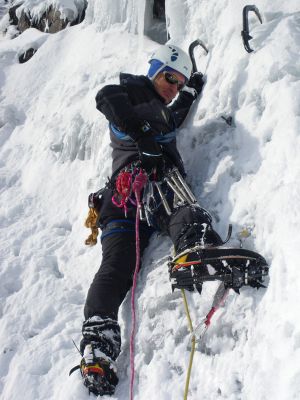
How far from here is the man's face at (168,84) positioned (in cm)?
364

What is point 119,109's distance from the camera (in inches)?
125

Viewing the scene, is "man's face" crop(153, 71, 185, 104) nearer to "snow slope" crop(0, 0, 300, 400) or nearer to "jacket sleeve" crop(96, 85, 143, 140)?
"snow slope" crop(0, 0, 300, 400)

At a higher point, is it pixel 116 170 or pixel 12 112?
Result: pixel 116 170

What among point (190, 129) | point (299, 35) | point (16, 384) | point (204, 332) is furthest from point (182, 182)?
point (16, 384)

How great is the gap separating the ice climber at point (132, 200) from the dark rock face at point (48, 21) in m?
5.38

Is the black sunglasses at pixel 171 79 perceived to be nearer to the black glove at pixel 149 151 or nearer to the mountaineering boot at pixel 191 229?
the black glove at pixel 149 151

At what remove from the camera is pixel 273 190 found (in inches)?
99.0

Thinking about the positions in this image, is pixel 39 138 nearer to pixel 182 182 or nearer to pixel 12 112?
pixel 12 112

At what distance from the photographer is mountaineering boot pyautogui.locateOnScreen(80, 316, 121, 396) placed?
231cm

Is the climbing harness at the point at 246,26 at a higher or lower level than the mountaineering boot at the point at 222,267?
higher

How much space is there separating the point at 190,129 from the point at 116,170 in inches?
32.5

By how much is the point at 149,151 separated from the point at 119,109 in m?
0.39

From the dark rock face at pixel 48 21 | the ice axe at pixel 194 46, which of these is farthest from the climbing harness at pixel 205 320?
the dark rock face at pixel 48 21

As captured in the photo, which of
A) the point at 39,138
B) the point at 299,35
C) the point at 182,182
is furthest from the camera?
the point at 39,138
